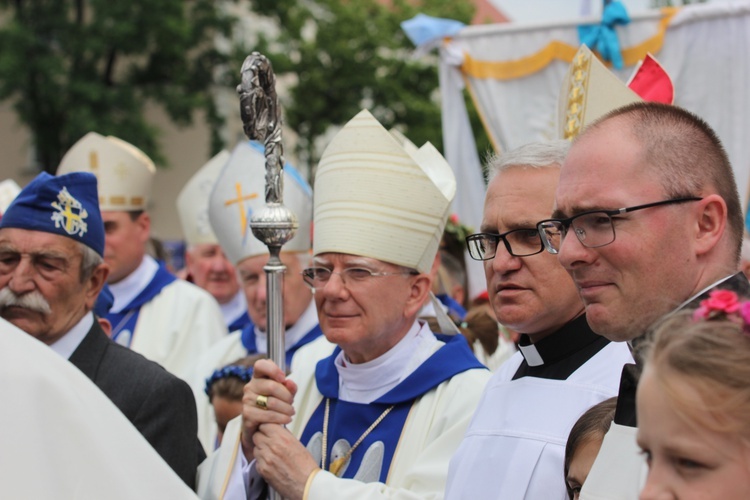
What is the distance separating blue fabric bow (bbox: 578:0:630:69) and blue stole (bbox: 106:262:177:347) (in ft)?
10.7

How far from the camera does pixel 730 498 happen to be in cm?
164

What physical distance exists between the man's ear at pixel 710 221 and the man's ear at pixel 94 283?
2.52 meters

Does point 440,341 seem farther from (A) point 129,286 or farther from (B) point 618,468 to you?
(A) point 129,286

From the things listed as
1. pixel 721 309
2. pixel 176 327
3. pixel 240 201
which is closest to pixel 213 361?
pixel 176 327

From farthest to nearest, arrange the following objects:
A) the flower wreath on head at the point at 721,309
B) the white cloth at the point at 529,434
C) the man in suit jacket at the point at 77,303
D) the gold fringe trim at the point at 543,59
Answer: the gold fringe trim at the point at 543,59 < the man in suit jacket at the point at 77,303 < the white cloth at the point at 529,434 < the flower wreath on head at the point at 721,309

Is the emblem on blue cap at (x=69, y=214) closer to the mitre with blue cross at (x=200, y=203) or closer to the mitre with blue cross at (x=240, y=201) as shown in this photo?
the mitre with blue cross at (x=240, y=201)

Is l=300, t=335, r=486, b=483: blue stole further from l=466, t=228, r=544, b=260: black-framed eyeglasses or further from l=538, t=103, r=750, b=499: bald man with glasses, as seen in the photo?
l=538, t=103, r=750, b=499: bald man with glasses

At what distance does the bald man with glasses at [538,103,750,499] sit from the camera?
217 centimetres

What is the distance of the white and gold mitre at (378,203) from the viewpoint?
3928 mm

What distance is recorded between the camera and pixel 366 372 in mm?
3846

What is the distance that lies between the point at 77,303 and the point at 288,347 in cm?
178

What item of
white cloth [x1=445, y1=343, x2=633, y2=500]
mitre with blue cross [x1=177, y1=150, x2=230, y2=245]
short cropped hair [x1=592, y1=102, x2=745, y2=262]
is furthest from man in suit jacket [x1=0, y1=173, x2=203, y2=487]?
mitre with blue cross [x1=177, y1=150, x2=230, y2=245]

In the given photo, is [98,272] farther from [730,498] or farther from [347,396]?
[730,498]

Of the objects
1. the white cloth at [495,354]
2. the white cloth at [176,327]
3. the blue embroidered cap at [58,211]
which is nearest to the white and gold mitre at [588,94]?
the white cloth at [495,354]
